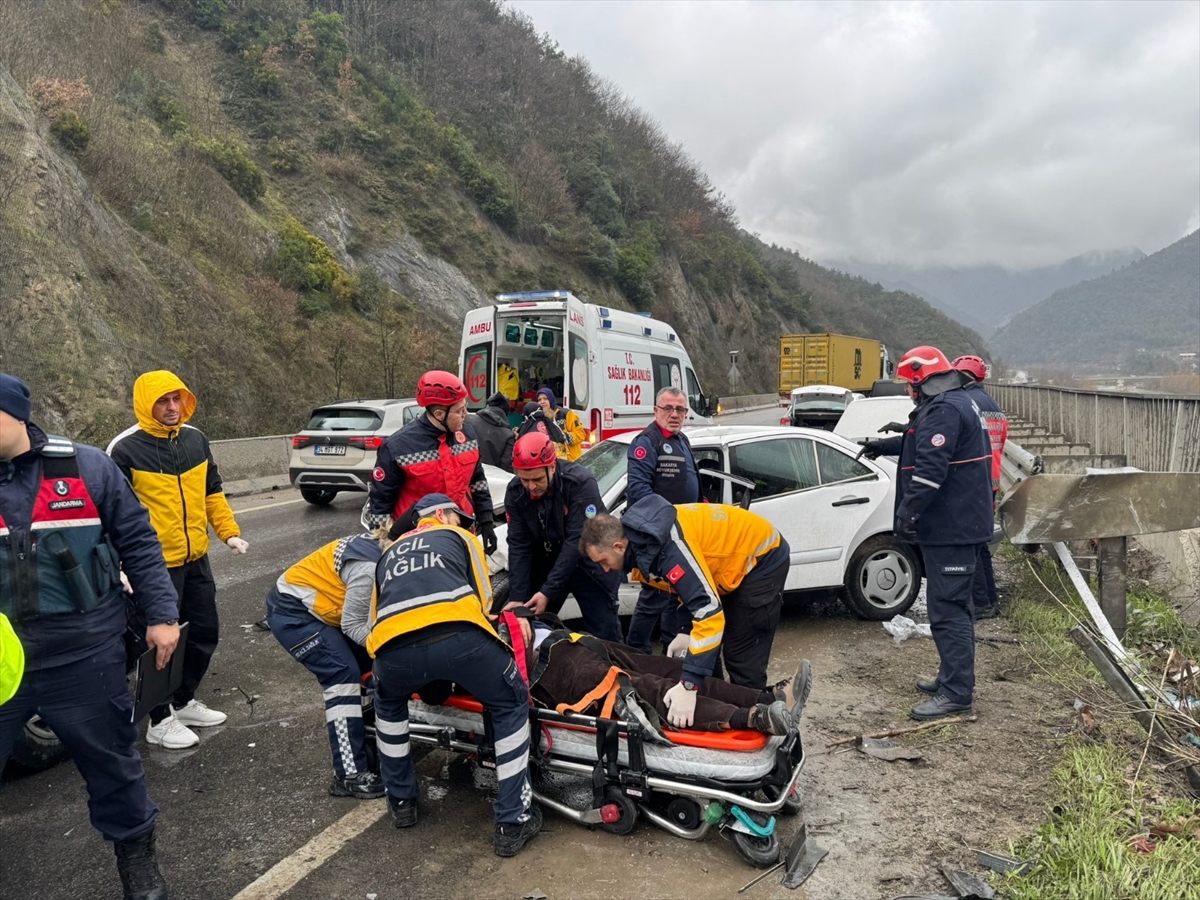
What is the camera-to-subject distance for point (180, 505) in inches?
156

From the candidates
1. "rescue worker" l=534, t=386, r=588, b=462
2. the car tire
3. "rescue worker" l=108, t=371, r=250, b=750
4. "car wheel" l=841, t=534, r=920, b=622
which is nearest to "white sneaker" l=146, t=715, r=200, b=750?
"rescue worker" l=108, t=371, r=250, b=750

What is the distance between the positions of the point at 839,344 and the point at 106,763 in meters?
30.8

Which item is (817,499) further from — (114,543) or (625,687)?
(114,543)

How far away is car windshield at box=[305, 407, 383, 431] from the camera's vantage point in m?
10.5

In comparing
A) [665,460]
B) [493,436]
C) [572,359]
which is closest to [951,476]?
[665,460]

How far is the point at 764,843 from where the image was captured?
9.75ft

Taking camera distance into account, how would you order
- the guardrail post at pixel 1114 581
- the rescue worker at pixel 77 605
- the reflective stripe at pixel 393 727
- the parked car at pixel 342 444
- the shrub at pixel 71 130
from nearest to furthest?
the rescue worker at pixel 77 605 → the reflective stripe at pixel 393 727 → the guardrail post at pixel 1114 581 → the parked car at pixel 342 444 → the shrub at pixel 71 130

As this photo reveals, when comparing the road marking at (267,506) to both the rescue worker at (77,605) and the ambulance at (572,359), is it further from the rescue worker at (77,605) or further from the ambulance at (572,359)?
the rescue worker at (77,605)

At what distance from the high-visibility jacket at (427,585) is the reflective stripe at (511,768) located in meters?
0.52

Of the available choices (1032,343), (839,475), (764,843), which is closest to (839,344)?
(839,475)

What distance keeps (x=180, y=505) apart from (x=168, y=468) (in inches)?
7.7

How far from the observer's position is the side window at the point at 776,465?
18.5 feet

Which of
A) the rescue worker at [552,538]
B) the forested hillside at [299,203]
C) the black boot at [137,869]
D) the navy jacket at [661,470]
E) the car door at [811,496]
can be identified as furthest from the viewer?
the forested hillside at [299,203]

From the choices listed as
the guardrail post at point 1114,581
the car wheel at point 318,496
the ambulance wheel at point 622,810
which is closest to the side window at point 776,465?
the guardrail post at point 1114,581
